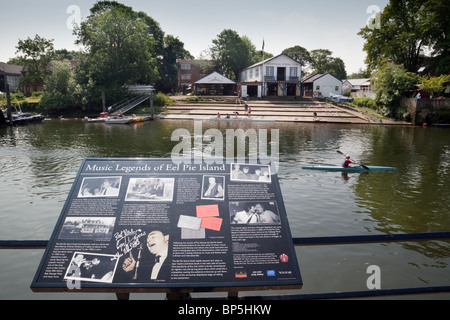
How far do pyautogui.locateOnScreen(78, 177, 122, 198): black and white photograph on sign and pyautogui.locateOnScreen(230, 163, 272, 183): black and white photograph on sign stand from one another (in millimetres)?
1741

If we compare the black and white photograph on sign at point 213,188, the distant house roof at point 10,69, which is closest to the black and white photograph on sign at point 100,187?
the black and white photograph on sign at point 213,188

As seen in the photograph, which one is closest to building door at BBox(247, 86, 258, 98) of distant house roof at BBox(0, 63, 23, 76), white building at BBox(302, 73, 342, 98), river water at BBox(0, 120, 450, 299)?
white building at BBox(302, 73, 342, 98)

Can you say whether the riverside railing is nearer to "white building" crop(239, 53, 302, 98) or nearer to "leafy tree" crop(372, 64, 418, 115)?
"leafy tree" crop(372, 64, 418, 115)

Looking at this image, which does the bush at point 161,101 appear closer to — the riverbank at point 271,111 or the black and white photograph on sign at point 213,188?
the riverbank at point 271,111

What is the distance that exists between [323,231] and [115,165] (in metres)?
7.91

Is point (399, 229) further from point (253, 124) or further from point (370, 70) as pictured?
point (370, 70)

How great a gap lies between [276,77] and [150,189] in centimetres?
6468

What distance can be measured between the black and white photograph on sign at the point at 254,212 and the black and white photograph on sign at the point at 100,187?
1.72m

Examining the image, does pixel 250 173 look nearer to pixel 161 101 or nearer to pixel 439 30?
pixel 439 30

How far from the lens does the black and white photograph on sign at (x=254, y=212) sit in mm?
4617

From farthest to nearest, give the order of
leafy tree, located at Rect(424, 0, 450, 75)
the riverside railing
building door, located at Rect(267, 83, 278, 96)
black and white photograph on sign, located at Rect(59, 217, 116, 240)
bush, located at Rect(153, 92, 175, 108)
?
building door, located at Rect(267, 83, 278, 96)
bush, located at Rect(153, 92, 175, 108)
leafy tree, located at Rect(424, 0, 450, 75)
black and white photograph on sign, located at Rect(59, 217, 116, 240)
the riverside railing

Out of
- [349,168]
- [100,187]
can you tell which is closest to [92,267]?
[100,187]

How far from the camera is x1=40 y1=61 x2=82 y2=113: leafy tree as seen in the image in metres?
54.6
